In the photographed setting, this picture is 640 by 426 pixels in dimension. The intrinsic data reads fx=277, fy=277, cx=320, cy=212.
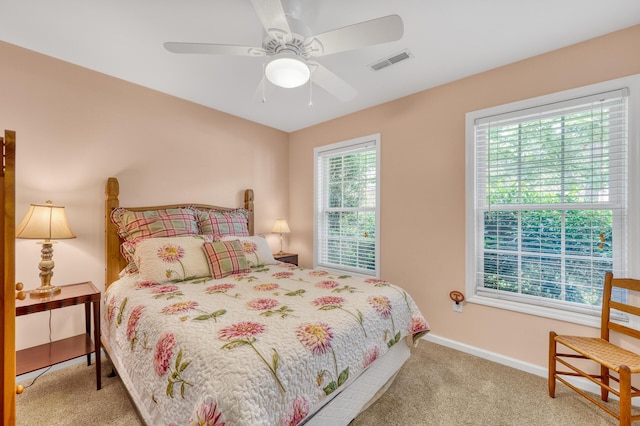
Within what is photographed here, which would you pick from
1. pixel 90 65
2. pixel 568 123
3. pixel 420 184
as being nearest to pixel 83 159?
pixel 90 65

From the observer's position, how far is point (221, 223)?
9.62 ft

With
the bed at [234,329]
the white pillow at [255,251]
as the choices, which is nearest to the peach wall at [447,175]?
the bed at [234,329]

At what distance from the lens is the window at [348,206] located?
3.30 meters

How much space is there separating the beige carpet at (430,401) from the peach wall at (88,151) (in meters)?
0.53

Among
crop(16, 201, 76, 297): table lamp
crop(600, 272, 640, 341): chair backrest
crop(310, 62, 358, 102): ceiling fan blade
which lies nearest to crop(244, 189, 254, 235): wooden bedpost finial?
crop(16, 201, 76, 297): table lamp

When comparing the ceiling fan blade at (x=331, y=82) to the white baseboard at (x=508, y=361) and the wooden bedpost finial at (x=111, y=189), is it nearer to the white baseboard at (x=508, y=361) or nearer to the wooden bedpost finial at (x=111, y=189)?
the wooden bedpost finial at (x=111, y=189)

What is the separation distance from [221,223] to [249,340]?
6.42 ft

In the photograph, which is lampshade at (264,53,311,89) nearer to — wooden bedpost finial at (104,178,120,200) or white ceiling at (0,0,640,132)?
white ceiling at (0,0,640,132)

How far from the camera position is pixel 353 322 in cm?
150

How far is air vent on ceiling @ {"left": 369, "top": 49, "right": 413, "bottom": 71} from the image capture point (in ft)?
7.06

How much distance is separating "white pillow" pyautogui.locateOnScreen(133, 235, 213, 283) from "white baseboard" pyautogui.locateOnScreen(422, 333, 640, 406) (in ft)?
7.37

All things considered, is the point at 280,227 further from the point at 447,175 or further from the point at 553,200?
the point at 553,200

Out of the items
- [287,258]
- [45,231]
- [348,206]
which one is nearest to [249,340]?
[45,231]

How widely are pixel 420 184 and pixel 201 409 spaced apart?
2526 mm
